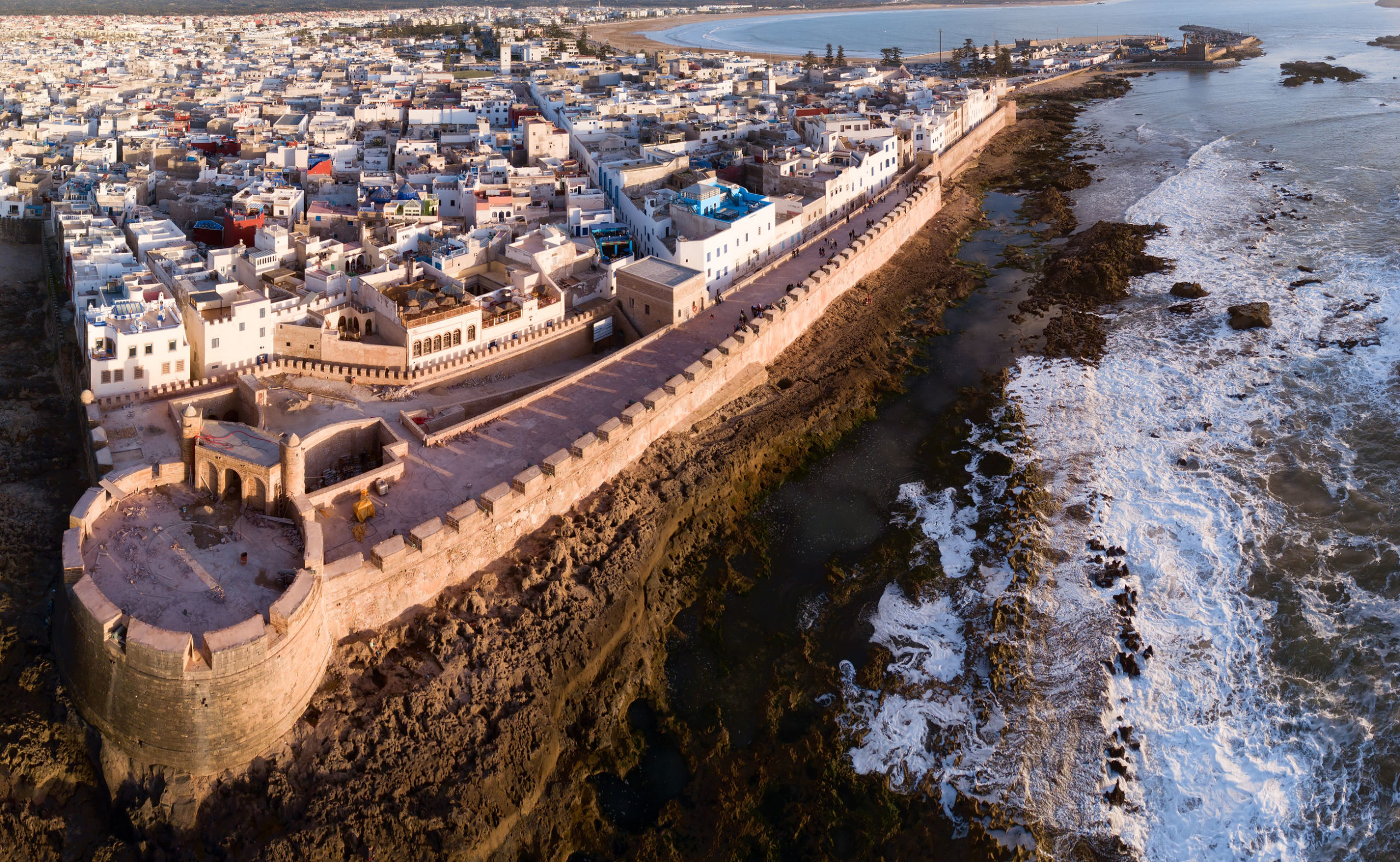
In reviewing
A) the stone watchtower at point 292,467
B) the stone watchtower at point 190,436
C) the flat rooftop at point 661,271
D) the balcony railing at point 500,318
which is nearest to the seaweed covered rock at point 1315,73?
the flat rooftop at point 661,271

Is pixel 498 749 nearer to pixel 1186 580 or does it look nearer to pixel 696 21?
pixel 1186 580

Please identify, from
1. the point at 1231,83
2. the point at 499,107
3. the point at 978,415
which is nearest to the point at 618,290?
the point at 978,415

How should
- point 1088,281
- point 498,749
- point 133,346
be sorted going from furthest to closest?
1. point 1088,281
2. point 133,346
3. point 498,749

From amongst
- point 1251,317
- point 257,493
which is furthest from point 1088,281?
point 257,493

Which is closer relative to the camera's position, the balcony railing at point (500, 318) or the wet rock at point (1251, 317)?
the balcony railing at point (500, 318)

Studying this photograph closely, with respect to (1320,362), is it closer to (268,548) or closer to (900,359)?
(900,359)

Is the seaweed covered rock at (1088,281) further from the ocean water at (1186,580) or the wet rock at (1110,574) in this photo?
the wet rock at (1110,574)
